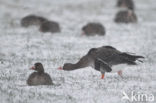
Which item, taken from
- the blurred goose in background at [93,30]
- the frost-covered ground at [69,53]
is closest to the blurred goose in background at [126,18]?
the frost-covered ground at [69,53]

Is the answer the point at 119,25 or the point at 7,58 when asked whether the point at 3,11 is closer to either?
the point at 119,25

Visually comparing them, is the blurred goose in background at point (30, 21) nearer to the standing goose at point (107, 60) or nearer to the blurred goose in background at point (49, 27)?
the blurred goose in background at point (49, 27)

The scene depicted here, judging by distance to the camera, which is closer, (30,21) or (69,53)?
(69,53)

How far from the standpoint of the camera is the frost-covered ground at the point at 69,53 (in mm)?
9515

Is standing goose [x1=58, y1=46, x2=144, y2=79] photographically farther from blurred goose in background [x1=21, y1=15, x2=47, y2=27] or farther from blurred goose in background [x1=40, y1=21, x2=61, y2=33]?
blurred goose in background [x1=21, y1=15, x2=47, y2=27]

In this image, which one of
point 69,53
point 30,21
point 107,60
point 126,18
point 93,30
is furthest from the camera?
point 126,18

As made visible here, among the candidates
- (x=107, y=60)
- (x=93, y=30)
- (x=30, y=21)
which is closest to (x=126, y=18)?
(x=93, y=30)

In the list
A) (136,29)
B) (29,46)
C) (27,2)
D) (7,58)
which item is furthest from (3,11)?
(7,58)

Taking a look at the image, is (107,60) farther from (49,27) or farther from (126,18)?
(126,18)

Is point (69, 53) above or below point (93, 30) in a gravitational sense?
below

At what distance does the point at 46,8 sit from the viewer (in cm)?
3503

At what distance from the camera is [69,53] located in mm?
16266

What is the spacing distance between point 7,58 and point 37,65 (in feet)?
14.3

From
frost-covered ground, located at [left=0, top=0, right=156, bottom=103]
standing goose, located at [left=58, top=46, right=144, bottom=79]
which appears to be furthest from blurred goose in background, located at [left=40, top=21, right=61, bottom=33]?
standing goose, located at [left=58, top=46, right=144, bottom=79]
